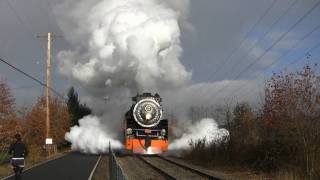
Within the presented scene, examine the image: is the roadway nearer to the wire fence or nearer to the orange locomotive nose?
the orange locomotive nose

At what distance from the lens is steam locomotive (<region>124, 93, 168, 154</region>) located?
3691 centimetres

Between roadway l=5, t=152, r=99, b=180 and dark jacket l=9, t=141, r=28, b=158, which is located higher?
dark jacket l=9, t=141, r=28, b=158

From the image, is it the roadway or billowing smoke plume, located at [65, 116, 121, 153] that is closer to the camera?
the roadway

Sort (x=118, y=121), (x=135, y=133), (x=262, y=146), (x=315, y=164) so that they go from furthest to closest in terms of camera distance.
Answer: (x=118, y=121), (x=135, y=133), (x=262, y=146), (x=315, y=164)

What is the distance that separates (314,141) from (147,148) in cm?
1831

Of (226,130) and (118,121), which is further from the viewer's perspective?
(118,121)

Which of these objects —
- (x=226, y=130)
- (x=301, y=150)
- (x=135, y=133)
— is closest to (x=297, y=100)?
(x=301, y=150)

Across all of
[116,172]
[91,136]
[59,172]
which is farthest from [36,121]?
[116,172]

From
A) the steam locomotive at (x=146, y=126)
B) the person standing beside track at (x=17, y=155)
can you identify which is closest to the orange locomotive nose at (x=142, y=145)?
the steam locomotive at (x=146, y=126)

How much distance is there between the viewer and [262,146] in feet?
88.3

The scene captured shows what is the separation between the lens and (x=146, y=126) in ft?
122

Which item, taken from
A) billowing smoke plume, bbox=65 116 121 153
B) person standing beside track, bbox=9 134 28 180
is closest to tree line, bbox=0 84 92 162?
billowing smoke plume, bbox=65 116 121 153

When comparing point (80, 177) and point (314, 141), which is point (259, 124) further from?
point (80, 177)

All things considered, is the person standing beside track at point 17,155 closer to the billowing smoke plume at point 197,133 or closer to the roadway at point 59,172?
the roadway at point 59,172
